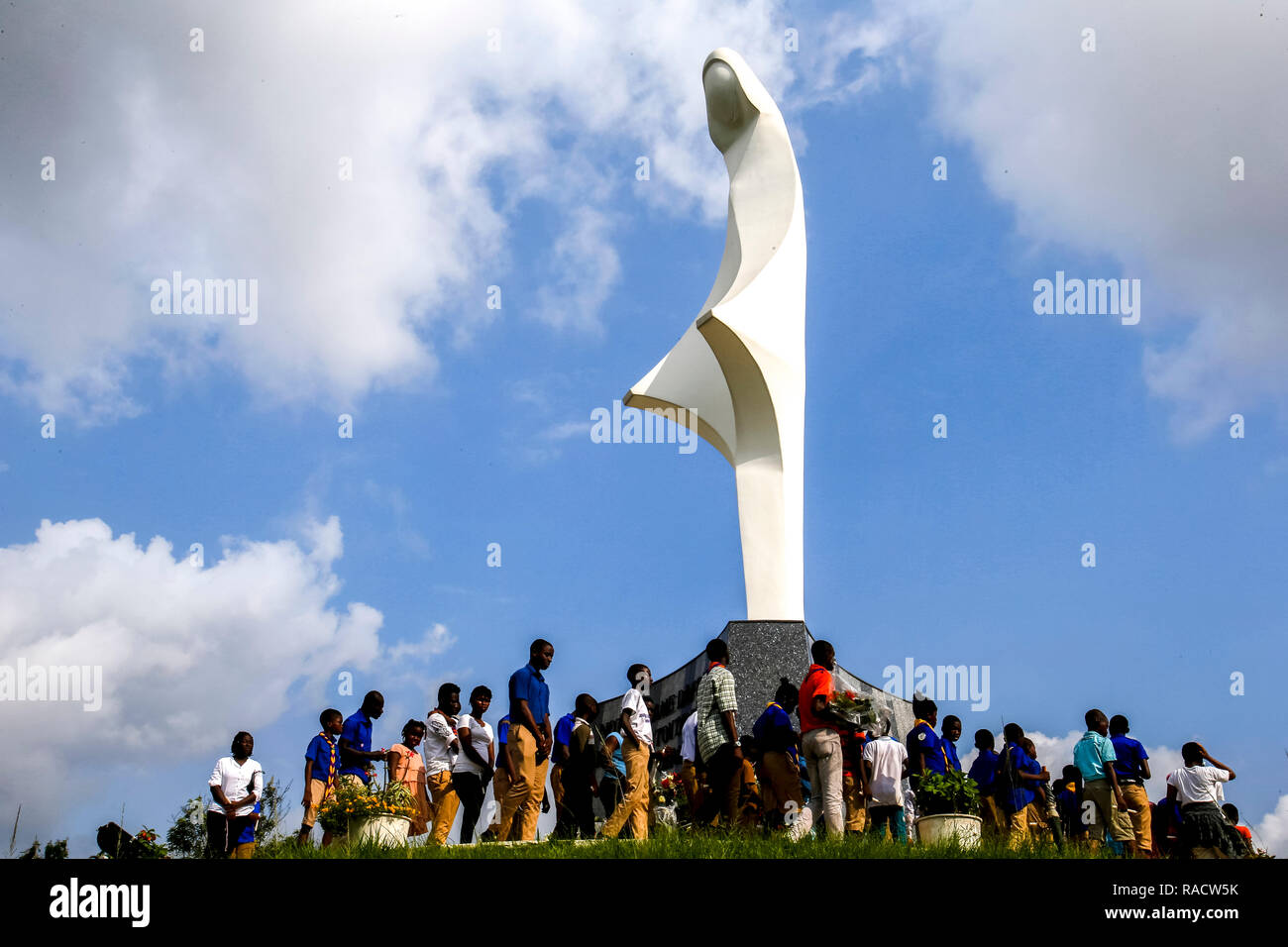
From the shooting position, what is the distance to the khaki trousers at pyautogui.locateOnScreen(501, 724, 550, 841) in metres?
8.34

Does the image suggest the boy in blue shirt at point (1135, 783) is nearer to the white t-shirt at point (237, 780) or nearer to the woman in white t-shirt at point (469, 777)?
the woman in white t-shirt at point (469, 777)

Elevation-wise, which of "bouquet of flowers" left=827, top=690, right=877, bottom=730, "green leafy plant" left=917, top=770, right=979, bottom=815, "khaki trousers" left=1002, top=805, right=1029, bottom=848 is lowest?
"khaki trousers" left=1002, top=805, right=1029, bottom=848

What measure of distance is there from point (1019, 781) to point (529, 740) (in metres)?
3.81

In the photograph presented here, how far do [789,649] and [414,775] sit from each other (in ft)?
17.2

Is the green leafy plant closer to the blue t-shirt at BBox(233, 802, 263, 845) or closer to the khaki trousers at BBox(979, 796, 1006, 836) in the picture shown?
the khaki trousers at BBox(979, 796, 1006, 836)

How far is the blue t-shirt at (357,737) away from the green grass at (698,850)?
1.37 m

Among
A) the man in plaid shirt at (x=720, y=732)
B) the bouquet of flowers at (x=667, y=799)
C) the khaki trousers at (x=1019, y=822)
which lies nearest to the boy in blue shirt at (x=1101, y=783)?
the khaki trousers at (x=1019, y=822)

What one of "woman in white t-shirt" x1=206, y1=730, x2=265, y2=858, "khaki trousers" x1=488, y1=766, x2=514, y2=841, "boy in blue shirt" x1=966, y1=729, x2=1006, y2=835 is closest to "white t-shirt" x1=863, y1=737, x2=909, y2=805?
"boy in blue shirt" x1=966, y1=729, x2=1006, y2=835

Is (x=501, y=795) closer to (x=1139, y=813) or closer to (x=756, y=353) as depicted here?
(x=1139, y=813)

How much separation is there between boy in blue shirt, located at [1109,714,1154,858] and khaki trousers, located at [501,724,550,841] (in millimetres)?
4498

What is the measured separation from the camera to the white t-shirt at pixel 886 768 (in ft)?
28.5
